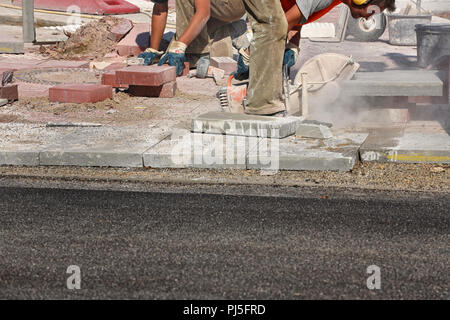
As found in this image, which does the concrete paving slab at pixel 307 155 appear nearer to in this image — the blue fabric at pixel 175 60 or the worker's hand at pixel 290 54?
the worker's hand at pixel 290 54

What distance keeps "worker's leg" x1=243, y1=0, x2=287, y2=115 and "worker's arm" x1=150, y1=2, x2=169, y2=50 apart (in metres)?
3.85

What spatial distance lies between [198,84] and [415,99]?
2839mm

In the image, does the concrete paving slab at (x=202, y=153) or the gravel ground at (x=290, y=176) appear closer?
the gravel ground at (x=290, y=176)

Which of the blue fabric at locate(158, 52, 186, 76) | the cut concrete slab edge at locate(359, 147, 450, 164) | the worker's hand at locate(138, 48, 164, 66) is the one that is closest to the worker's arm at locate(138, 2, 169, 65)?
the worker's hand at locate(138, 48, 164, 66)

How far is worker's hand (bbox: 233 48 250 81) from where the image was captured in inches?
315

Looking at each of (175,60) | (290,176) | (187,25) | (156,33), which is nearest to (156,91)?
(175,60)

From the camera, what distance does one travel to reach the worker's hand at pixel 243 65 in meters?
8.00

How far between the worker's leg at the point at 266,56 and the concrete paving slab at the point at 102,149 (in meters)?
0.91

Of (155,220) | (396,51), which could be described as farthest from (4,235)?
(396,51)

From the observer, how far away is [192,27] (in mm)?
10477

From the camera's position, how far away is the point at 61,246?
Answer: 4.55 m

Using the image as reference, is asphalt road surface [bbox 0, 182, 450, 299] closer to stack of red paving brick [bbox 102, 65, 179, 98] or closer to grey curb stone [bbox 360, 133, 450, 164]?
grey curb stone [bbox 360, 133, 450, 164]

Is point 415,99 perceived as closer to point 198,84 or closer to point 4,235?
point 198,84

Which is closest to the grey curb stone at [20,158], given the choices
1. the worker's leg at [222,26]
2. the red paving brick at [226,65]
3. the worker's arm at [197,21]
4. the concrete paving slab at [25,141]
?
the concrete paving slab at [25,141]
